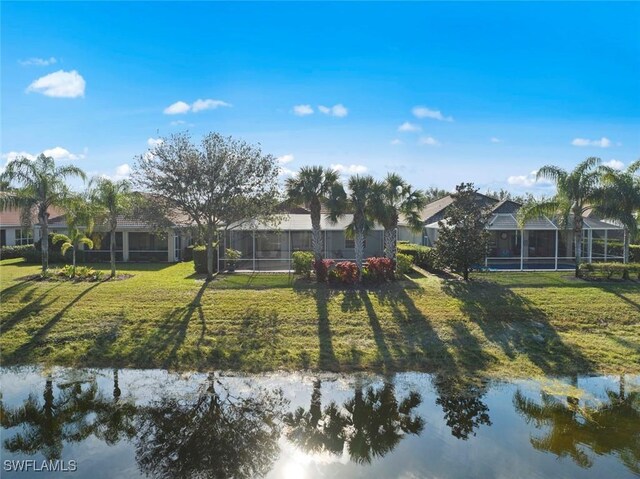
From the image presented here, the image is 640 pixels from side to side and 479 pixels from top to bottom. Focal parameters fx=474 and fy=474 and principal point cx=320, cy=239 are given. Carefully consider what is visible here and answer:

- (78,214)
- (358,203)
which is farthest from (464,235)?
(78,214)

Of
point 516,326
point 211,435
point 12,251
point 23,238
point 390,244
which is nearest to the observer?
point 211,435

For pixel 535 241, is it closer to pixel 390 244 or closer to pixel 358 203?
pixel 390 244

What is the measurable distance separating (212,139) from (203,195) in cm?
224

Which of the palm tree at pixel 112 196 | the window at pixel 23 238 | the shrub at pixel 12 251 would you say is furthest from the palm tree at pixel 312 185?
the window at pixel 23 238

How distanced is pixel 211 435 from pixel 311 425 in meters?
1.90

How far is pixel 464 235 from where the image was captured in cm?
1995

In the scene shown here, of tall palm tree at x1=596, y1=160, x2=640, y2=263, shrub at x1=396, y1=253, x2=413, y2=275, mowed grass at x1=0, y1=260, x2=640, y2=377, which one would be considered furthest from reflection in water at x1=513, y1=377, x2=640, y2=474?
tall palm tree at x1=596, y1=160, x2=640, y2=263

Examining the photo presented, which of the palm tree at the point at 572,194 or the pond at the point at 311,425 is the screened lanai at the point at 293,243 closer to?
the palm tree at the point at 572,194

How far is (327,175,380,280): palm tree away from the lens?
67.3ft

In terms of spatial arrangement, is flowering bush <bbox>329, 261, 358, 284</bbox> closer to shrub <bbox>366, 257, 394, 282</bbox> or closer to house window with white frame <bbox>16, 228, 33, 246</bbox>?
shrub <bbox>366, 257, 394, 282</bbox>

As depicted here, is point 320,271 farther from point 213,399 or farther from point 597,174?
point 597,174

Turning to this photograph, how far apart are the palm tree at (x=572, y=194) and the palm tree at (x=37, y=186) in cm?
2126

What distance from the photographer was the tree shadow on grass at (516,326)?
12.4 meters

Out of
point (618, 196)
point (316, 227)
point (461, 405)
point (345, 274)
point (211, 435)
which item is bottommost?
point (211, 435)
